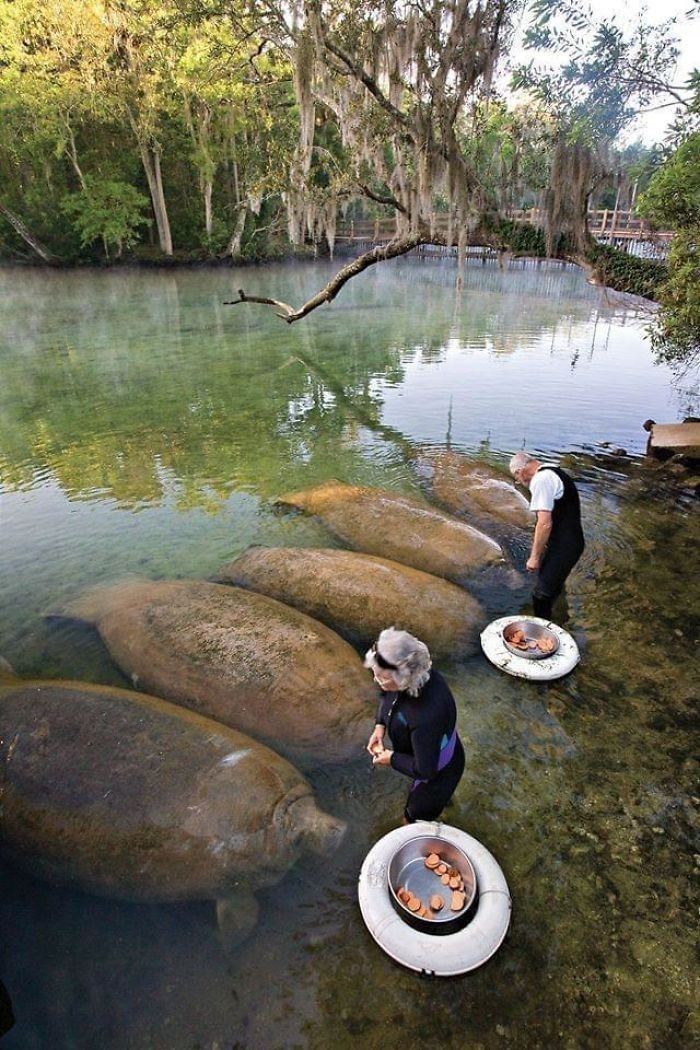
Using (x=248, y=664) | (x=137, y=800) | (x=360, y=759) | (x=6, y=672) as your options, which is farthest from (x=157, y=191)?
(x=137, y=800)

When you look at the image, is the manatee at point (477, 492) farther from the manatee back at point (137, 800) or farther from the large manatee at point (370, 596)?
the manatee back at point (137, 800)

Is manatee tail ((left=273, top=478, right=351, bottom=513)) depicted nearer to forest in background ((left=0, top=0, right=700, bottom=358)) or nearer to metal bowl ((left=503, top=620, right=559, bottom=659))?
metal bowl ((left=503, top=620, right=559, bottom=659))

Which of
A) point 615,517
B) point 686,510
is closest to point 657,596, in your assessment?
point 615,517

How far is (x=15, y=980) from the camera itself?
3289 mm

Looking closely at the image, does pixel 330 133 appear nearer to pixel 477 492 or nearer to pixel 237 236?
pixel 237 236

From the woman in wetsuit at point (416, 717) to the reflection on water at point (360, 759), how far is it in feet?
2.67

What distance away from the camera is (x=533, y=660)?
206 inches

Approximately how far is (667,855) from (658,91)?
78.0 feet

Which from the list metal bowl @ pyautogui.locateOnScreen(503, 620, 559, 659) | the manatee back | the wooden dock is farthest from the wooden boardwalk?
the manatee back

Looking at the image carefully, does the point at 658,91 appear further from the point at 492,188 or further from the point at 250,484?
the point at 250,484

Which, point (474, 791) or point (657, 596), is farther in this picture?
point (657, 596)

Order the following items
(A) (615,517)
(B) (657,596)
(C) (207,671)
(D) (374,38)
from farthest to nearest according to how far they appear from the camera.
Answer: (D) (374,38) < (A) (615,517) < (B) (657,596) < (C) (207,671)

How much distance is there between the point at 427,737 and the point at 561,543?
118 inches

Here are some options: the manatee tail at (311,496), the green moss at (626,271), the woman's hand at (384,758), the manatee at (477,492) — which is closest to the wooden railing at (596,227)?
the green moss at (626,271)
